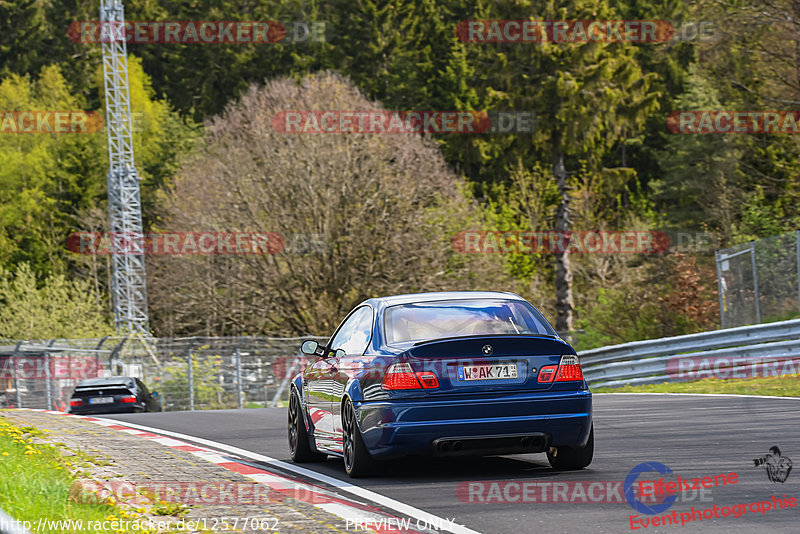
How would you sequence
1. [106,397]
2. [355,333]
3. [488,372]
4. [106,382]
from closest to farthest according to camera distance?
[488,372]
[355,333]
[106,397]
[106,382]

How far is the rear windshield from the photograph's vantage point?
9680mm

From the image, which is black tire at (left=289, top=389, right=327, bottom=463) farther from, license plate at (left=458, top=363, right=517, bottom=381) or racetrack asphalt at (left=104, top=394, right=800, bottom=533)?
license plate at (left=458, top=363, right=517, bottom=381)

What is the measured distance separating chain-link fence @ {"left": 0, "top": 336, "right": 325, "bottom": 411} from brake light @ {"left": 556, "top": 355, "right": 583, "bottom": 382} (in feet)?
71.3

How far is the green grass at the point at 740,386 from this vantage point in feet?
55.2

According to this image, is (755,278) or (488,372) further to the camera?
(755,278)

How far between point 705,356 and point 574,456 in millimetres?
11986

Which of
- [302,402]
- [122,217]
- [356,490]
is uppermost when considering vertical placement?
[122,217]

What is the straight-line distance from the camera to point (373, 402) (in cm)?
929

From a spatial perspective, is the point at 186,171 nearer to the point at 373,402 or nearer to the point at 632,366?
the point at 632,366

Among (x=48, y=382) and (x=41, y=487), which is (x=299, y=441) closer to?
(x=41, y=487)

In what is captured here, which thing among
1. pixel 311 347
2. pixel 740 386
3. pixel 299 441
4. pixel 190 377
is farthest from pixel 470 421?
pixel 190 377

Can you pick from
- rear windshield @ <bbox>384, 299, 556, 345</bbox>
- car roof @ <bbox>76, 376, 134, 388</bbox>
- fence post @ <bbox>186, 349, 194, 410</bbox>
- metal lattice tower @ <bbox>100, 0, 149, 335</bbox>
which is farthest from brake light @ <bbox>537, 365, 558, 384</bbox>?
metal lattice tower @ <bbox>100, 0, 149, 335</bbox>

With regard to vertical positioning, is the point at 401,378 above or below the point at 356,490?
above

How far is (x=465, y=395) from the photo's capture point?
30.0 feet
